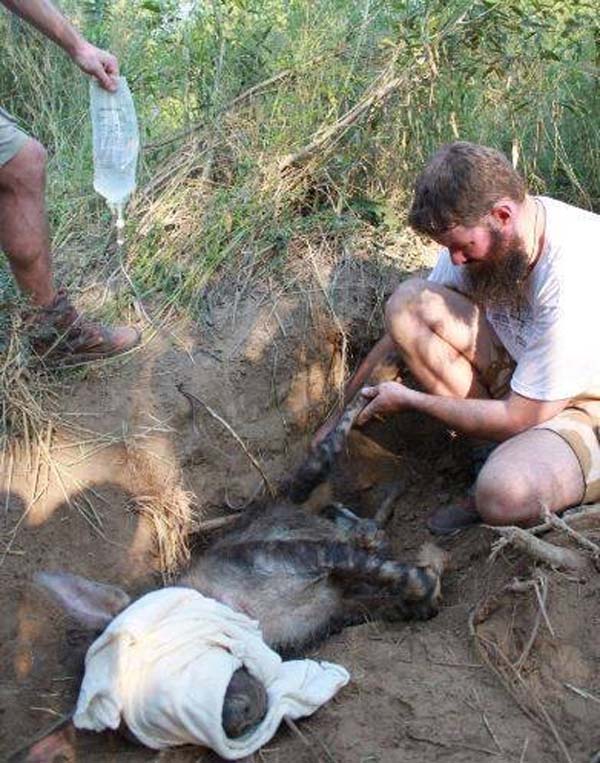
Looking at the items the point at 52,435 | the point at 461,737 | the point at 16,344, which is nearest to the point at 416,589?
the point at 461,737

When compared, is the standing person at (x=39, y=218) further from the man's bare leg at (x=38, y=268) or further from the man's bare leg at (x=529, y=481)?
the man's bare leg at (x=529, y=481)

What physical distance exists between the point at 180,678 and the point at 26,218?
Result: 226 centimetres

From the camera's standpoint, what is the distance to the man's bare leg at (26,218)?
13.9 ft

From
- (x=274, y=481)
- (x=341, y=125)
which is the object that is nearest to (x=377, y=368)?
(x=274, y=481)

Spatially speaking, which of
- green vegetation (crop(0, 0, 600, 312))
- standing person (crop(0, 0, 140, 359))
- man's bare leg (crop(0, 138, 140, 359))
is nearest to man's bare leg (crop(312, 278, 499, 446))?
green vegetation (crop(0, 0, 600, 312))

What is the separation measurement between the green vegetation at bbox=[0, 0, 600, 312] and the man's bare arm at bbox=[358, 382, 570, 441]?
145 centimetres

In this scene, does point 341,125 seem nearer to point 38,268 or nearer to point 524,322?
point 524,322

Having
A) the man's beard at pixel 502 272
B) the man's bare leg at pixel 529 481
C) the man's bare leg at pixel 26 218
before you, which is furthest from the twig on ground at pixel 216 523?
the man's beard at pixel 502 272

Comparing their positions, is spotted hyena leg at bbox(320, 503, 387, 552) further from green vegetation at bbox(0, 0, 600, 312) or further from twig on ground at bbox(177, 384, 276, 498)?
green vegetation at bbox(0, 0, 600, 312)

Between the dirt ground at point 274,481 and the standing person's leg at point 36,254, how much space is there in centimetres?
18

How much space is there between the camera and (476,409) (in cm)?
437

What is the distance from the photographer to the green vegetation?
18.8 feet

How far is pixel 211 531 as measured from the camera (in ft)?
16.1

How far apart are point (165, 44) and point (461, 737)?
5.35 meters
